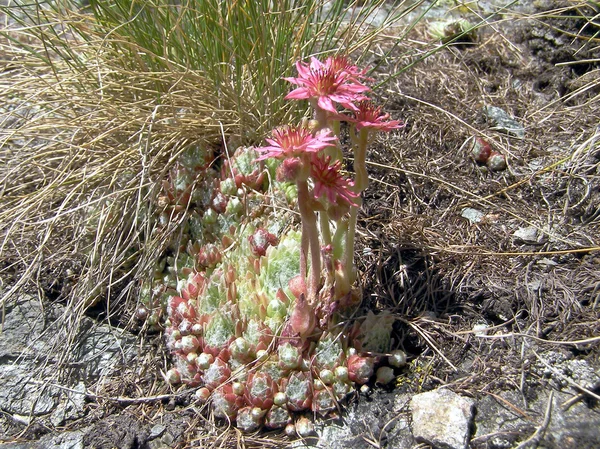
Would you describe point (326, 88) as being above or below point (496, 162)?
above

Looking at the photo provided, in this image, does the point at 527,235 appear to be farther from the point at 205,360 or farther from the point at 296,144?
the point at 205,360

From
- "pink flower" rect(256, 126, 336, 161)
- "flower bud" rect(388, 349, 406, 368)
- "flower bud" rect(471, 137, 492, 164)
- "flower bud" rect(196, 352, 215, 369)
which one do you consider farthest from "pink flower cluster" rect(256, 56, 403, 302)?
"flower bud" rect(471, 137, 492, 164)

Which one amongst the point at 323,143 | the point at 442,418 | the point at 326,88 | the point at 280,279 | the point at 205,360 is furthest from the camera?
the point at 280,279

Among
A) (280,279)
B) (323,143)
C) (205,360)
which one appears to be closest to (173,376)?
(205,360)

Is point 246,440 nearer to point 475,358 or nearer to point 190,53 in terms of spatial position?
point 475,358

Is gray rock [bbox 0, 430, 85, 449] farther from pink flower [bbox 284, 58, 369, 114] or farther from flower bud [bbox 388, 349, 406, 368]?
pink flower [bbox 284, 58, 369, 114]

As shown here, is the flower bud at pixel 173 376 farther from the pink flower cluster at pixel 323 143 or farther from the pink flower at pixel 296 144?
the pink flower at pixel 296 144

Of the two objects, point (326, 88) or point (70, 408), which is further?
point (70, 408)
